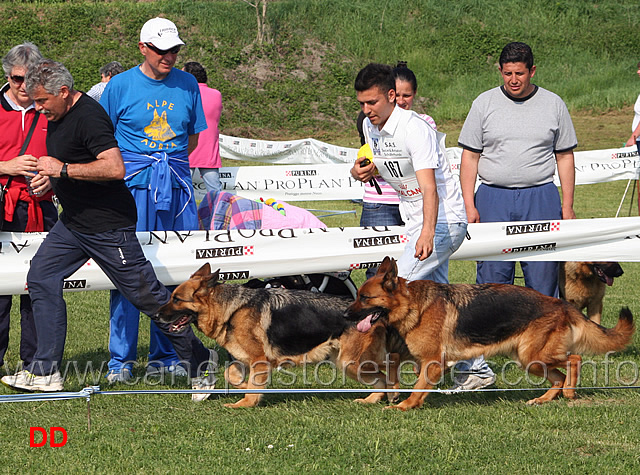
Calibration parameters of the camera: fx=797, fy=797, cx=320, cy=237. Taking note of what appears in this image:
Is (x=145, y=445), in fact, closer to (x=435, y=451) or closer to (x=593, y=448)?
(x=435, y=451)

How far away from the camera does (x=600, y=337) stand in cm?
523

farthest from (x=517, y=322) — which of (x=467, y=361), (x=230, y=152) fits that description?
(x=230, y=152)

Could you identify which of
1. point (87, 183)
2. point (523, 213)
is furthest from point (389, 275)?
point (87, 183)

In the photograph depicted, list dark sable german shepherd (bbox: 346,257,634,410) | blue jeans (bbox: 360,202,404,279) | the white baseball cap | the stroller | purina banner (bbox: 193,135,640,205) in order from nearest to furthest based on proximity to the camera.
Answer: dark sable german shepherd (bbox: 346,257,634,410)
the white baseball cap
blue jeans (bbox: 360,202,404,279)
the stroller
purina banner (bbox: 193,135,640,205)

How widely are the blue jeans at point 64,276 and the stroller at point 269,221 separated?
1.66 m

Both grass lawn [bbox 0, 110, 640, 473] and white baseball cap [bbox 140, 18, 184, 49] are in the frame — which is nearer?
grass lawn [bbox 0, 110, 640, 473]

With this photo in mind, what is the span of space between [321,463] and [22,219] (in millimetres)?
3094

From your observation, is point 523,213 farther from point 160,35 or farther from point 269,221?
point 160,35

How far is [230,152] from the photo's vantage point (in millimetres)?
20766

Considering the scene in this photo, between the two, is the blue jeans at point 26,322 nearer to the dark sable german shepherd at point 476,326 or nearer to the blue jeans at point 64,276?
the blue jeans at point 64,276

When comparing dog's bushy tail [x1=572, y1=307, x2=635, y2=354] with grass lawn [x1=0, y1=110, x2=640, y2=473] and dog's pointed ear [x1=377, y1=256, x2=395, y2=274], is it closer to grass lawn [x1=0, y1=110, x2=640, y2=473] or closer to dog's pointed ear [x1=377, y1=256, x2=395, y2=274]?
grass lawn [x1=0, y1=110, x2=640, y2=473]

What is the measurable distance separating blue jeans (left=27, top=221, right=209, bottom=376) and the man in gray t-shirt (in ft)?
8.21

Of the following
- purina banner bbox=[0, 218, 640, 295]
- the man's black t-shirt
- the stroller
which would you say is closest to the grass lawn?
purina banner bbox=[0, 218, 640, 295]

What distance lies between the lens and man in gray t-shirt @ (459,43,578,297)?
5.87 m
